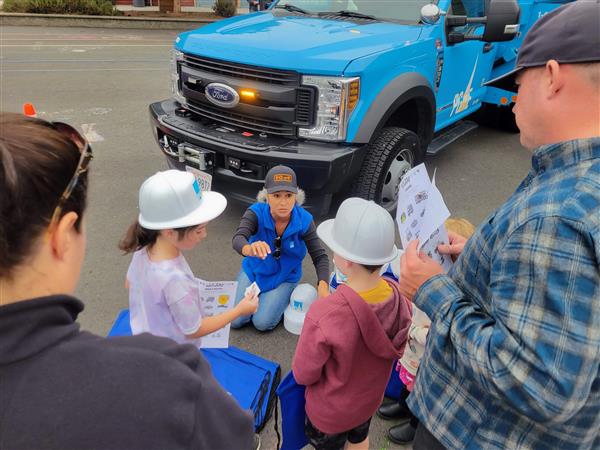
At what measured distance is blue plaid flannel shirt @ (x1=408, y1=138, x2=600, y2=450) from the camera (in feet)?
3.18

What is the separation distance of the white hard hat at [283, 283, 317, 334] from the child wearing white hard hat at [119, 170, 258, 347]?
1.10 meters

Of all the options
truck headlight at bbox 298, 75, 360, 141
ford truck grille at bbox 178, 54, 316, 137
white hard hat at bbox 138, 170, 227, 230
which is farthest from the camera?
ford truck grille at bbox 178, 54, 316, 137

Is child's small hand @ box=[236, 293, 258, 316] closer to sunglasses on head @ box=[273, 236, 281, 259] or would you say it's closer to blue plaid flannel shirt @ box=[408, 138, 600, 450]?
sunglasses on head @ box=[273, 236, 281, 259]

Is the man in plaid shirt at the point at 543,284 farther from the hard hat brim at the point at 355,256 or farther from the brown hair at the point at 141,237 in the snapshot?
the brown hair at the point at 141,237

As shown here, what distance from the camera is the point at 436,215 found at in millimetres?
1689

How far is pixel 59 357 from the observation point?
71 centimetres

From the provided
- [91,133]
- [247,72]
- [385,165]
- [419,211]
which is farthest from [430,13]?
[91,133]

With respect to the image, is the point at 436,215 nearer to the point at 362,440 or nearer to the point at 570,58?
the point at 570,58

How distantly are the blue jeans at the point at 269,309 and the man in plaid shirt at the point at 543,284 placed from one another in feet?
6.25

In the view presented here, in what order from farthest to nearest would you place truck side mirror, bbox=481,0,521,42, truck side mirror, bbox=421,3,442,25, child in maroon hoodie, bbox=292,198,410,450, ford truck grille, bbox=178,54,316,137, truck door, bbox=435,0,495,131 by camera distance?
truck door, bbox=435,0,495,131 → truck side mirror, bbox=421,3,442,25 → truck side mirror, bbox=481,0,521,42 → ford truck grille, bbox=178,54,316,137 → child in maroon hoodie, bbox=292,198,410,450

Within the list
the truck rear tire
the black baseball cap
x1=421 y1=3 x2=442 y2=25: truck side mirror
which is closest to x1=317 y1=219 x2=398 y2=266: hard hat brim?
the black baseball cap

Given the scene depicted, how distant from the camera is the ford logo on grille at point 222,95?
12.1 ft

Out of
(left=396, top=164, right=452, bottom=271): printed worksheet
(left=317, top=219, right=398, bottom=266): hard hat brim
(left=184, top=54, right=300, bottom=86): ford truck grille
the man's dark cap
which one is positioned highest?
(left=184, top=54, right=300, bottom=86): ford truck grille

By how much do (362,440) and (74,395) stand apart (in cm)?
179
